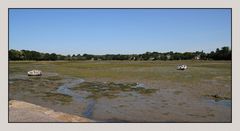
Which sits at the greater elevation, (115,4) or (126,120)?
(115,4)

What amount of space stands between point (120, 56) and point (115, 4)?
570ft

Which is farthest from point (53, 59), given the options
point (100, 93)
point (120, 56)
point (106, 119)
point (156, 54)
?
point (106, 119)

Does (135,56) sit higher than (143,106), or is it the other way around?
(135,56)

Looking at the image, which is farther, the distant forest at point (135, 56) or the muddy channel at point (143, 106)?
the distant forest at point (135, 56)

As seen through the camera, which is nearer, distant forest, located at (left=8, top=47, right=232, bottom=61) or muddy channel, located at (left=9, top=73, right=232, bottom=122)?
muddy channel, located at (left=9, top=73, right=232, bottom=122)

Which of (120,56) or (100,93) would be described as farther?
(120,56)

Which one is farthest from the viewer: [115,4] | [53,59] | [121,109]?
[53,59]

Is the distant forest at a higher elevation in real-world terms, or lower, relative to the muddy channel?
higher

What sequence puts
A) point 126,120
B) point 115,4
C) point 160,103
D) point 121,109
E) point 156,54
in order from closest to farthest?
point 115,4 → point 126,120 → point 121,109 → point 160,103 → point 156,54

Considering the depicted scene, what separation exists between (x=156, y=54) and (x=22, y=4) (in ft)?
572

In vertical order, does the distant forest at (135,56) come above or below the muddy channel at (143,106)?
above

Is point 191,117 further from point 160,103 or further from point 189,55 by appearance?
point 189,55

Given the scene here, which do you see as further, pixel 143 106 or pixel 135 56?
pixel 135 56

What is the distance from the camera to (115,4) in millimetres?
13922
